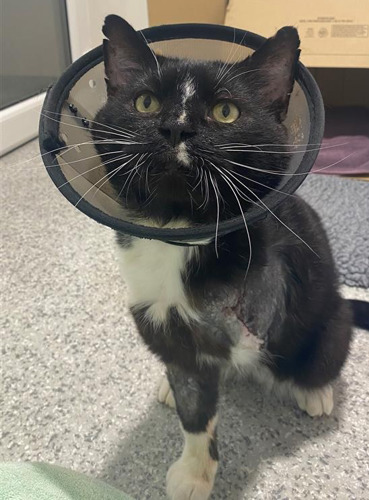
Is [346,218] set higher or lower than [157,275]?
lower

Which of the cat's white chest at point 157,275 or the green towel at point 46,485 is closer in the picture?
the green towel at point 46,485

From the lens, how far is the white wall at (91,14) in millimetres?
2365

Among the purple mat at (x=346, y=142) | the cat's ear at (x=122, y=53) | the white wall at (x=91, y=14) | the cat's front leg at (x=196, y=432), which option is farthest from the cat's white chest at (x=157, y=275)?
the white wall at (x=91, y=14)

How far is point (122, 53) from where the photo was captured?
2.29 feet

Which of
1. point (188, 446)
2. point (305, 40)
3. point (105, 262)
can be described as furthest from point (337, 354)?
point (305, 40)

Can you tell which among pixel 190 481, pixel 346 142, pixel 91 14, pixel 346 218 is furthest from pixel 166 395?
pixel 91 14

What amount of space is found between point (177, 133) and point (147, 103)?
126 mm

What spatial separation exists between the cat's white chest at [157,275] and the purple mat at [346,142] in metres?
1.02

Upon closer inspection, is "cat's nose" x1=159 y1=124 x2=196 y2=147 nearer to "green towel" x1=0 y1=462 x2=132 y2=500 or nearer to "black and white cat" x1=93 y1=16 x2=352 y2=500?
"black and white cat" x1=93 y1=16 x2=352 y2=500

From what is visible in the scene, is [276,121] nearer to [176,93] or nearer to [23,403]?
[176,93]

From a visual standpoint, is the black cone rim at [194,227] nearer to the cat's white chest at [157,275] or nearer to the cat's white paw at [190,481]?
the cat's white chest at [157,275]

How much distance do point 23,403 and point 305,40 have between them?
1.36 m

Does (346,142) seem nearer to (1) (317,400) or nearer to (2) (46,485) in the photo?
(1) (317,400)

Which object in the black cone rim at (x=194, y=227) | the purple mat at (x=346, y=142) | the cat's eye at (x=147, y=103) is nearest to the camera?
the black cone rim at (x=194, y=227)
